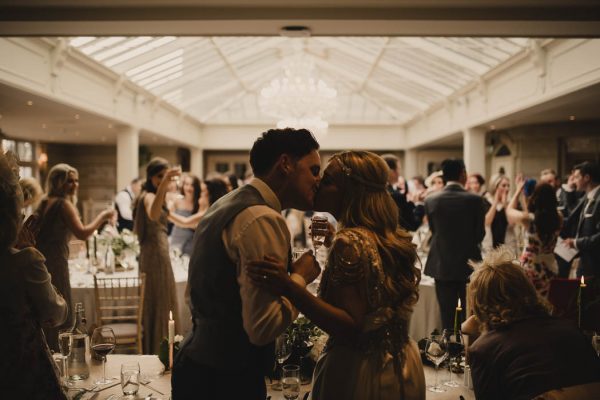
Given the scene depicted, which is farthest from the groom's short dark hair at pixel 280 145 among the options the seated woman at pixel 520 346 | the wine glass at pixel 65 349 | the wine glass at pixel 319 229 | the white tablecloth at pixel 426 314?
the white tablecloth at pixel 426 314

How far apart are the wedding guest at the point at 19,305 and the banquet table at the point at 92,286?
2.37m

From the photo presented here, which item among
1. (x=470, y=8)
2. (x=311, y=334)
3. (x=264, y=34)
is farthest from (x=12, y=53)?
(x=311, y=334)

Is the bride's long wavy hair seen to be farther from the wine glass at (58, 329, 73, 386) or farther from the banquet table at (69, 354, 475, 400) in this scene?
the wine glass at (58, 329, 73, 386)

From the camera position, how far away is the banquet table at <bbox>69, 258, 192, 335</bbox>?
4.32 metres

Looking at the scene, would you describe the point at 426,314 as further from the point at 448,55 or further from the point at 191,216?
the point at 448,55

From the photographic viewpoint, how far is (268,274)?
53.6 inches

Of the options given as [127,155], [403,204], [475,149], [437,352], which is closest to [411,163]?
[475,149]

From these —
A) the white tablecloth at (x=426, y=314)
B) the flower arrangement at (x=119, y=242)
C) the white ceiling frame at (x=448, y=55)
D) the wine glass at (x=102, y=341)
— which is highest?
the white ceiling frame at (x=448, y=55)

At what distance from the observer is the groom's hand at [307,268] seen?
5.03 feet

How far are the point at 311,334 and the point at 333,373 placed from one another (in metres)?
0.49

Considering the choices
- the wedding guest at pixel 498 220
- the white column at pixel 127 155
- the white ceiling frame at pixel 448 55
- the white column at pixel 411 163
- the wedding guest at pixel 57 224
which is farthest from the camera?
the white column at pixel 411 163

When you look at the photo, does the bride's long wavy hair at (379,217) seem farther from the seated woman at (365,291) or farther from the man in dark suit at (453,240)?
the man in dark suit at (453,240)

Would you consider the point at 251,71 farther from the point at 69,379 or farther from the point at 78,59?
the point at 69,379

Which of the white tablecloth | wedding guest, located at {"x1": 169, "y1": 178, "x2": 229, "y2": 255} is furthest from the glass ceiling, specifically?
the white tablecloth
